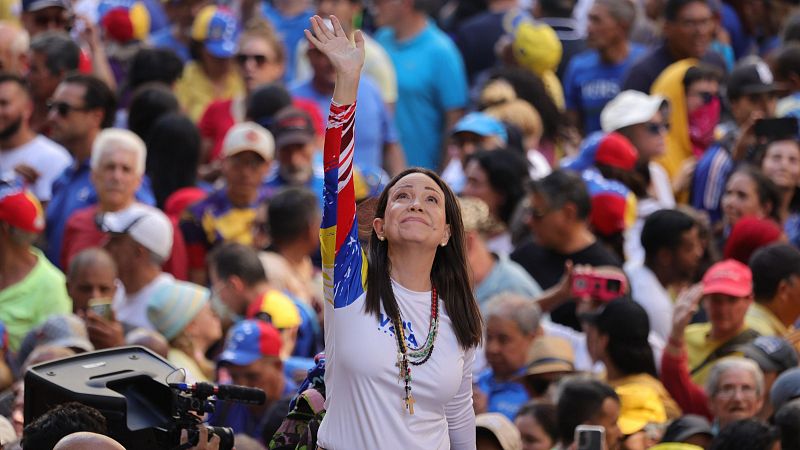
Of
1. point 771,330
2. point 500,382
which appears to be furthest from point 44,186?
point 771,330

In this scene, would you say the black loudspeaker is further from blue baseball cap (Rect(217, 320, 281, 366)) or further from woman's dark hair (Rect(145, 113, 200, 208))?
woman's dark hair (Rect(145, 113, 200, 208))

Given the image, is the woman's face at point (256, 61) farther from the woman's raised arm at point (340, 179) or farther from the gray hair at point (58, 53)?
the woman's raised arm at point (340, 179)

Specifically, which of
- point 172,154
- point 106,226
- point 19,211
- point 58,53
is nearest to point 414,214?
point 106,226

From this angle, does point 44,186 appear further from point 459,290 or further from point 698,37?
point 459,290

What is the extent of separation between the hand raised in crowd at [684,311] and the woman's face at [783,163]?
2.01 metres

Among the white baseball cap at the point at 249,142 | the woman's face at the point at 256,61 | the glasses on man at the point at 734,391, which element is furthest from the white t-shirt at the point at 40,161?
the glasses on man at the point at 734,391

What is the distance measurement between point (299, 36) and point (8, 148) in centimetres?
373

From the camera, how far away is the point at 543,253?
34.6 ft

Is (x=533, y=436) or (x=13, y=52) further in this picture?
(x=13, y=52)

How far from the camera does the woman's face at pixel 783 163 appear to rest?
1101 cm

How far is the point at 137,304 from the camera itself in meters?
9.66

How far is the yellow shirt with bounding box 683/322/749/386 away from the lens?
362 inches

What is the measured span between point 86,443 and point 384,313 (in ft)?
3.34

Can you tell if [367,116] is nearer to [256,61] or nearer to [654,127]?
[256,61]
